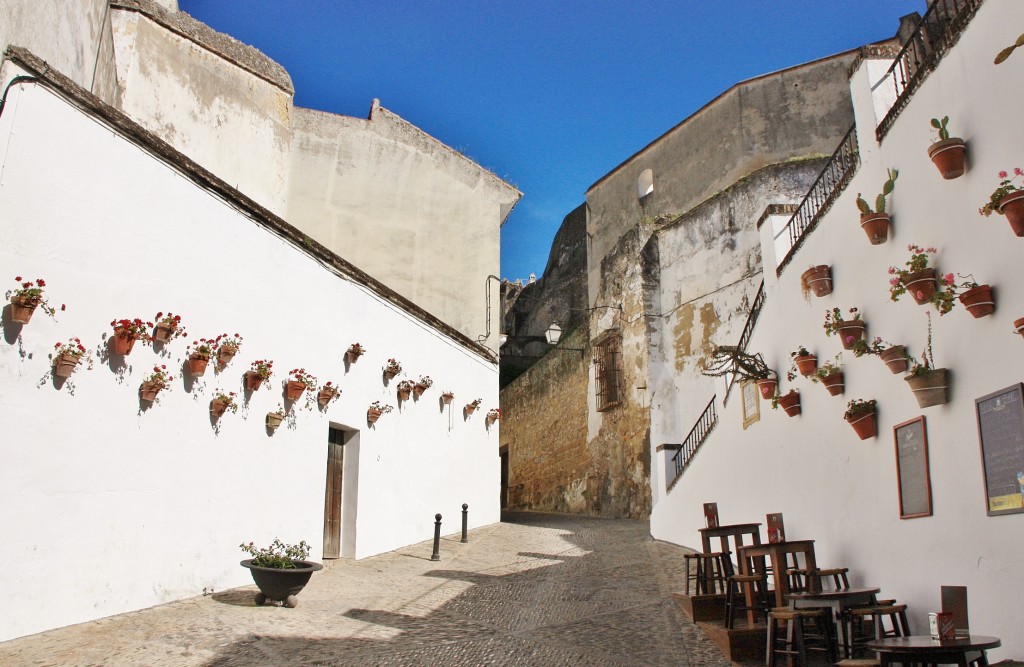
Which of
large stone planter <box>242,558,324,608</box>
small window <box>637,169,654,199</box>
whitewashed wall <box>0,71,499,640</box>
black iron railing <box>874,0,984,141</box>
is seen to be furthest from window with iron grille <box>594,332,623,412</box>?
black iron railing <box>874,0,984,141</box>

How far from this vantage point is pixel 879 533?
6.44 metres

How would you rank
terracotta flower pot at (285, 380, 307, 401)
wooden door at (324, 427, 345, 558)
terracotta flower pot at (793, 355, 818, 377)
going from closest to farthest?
terracotta flower pot at (793, 355, 818, 377)
terracotta flower pot at (285, 380, 307, 401)
wooden door at (324, 427, 345, 558)

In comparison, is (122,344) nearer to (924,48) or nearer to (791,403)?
(791,403)

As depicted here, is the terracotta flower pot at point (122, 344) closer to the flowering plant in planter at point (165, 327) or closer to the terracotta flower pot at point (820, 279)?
the flowering plant in planter at point (165, 327)

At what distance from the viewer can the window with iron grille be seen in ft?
63.9

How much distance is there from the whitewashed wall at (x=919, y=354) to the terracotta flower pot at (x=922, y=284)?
0.49 ft

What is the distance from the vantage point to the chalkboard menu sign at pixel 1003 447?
4.65 meters

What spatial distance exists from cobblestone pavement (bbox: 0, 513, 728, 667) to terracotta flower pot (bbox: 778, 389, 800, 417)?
245 centimetres

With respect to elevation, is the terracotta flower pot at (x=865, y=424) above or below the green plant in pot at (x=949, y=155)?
below

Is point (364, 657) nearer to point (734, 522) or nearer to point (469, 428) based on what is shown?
point (734, 522)

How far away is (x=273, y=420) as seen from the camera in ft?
29.2

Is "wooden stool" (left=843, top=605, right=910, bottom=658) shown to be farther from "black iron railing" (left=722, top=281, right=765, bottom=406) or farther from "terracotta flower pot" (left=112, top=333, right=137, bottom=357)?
"terracotta flower pot" (left=112, top=333, right=137, bottom=357)

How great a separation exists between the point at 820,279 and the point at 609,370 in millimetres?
12362

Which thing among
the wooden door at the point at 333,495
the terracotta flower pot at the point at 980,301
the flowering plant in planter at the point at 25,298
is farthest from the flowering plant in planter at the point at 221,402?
the terracotta flower pot at the point at 980,301
